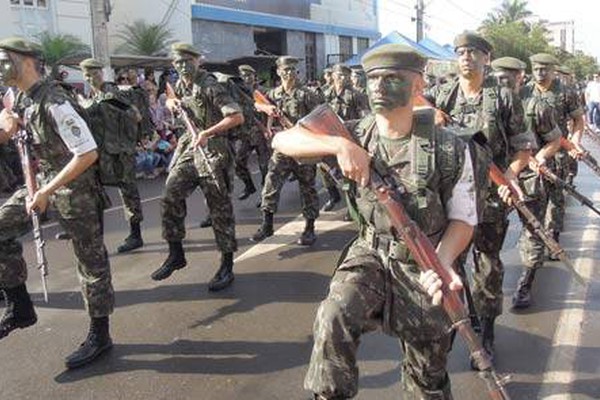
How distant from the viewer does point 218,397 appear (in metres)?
3.53

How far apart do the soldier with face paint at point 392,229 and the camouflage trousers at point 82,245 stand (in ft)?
6.13

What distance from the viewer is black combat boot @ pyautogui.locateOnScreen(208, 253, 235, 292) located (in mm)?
5297

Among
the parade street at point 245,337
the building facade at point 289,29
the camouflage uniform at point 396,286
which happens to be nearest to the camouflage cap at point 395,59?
the camouflage uniform at point 396,286

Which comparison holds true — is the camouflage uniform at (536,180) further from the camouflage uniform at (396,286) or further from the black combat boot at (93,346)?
the black combat boot at (93,346)

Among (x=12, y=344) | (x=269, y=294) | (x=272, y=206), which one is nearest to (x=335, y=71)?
(x=272, y=206)

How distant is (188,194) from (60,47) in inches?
557

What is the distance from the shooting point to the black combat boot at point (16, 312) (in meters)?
4.16

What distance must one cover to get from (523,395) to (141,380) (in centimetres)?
212

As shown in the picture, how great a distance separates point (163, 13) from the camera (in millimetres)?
24547

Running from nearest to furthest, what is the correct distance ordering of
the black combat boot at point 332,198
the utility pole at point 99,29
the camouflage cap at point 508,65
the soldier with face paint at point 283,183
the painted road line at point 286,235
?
the camouflage cap at point 508,65, the painted road line at point 286,235, the soldier with face paint at point 283,183, the black combat boot at point 332,198, the utility pole at point 99,29

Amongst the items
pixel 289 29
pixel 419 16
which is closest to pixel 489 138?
pixel 289 29

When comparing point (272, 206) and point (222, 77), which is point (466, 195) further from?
point (272, 206)

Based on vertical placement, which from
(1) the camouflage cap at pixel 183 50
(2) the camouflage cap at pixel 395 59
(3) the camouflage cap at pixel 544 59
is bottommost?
(2) the camouflage cap at pixel 395 59

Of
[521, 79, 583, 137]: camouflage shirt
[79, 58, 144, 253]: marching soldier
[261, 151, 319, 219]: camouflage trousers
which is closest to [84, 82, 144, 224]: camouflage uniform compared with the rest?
[79, 58, 144, 253]: marching soldier
